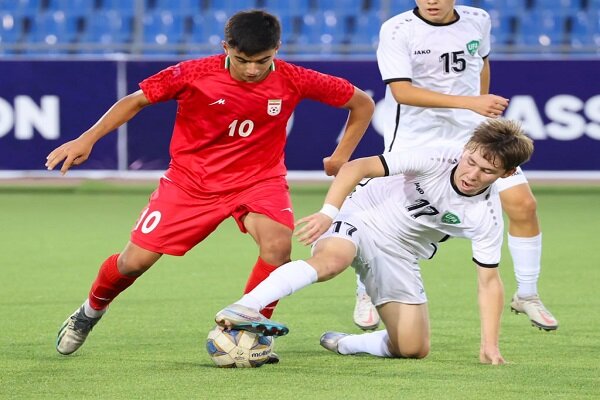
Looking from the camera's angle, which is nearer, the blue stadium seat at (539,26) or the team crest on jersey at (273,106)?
the team crest on jersey at (273,106)

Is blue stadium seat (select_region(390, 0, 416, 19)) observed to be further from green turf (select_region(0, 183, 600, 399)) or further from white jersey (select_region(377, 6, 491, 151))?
white jersey (select_region(377, 6, 491, 151))

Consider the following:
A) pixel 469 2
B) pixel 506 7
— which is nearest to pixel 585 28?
pixel 506 7

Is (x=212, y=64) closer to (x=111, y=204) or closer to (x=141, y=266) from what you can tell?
(x=141, y=266)

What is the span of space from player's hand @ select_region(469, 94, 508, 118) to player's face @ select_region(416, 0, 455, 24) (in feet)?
2.88

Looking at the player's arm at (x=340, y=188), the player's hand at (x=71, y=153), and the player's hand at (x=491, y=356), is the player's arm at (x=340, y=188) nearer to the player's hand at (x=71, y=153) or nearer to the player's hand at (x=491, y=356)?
the player's hand at (x=491, y=356)

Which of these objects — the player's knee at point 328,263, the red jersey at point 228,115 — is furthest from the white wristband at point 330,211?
the red jersey at point 228,115

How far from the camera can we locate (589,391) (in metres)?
4.82

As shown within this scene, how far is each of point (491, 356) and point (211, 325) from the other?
170cm

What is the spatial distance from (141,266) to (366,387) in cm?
132

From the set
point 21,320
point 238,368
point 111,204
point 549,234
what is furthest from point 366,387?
point 111,204

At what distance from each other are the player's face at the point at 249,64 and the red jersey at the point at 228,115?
6 cm

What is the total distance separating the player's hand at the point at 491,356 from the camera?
5.34 metres

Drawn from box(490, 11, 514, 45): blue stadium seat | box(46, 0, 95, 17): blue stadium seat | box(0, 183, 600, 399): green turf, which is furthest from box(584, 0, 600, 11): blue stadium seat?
box(46, 0, 95, 17): blue stadium seat

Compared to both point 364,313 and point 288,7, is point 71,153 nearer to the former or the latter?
point 364,313
